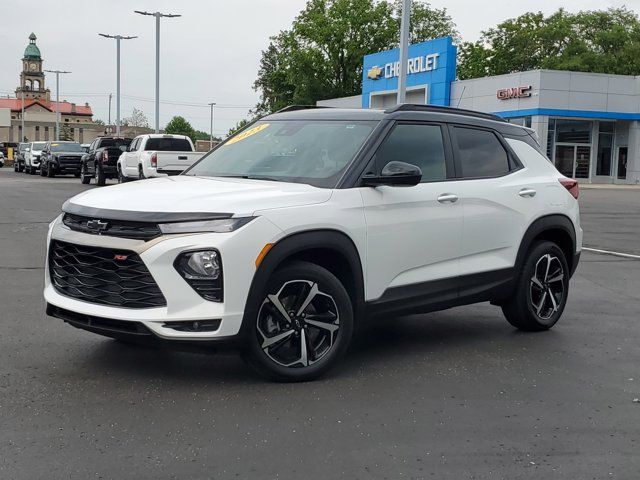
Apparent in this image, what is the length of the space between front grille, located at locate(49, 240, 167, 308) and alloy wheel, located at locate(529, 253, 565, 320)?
3.38 meters

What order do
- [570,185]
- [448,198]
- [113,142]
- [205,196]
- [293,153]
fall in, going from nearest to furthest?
1. [205,196]
2. [293,153]
3. [448,198]
4. [570,185]
5. [113,142]

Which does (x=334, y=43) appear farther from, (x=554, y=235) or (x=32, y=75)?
(x=32, y=75)

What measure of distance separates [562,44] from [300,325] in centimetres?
6977

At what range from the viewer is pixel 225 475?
3533 mm

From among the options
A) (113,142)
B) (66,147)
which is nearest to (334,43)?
(66,147)

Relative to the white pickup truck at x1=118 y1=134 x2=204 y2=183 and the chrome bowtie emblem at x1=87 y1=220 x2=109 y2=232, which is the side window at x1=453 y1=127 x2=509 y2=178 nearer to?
the chrome bowtie emblem at x1=87 y1=220 x2=109 y2=232

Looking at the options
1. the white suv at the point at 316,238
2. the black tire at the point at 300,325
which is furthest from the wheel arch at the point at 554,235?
the black tire at the point at 300,325

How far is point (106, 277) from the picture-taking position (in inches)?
182

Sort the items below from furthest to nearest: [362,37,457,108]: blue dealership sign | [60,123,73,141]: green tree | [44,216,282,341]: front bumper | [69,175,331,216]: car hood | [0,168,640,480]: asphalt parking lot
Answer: [60,123,73,141]: green tree → [362,37,457,108]: blue dealership sign → [69,175,331,216]: car hood → [44,216,282,341]: front bumper → [0,168,640,480]: asphalt parking lot

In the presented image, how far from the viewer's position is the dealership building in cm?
4259

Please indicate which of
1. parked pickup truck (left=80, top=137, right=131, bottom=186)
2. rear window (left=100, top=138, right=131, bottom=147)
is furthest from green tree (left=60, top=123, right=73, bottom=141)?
rear window (left=100, top=138, right=131, bottom=147)

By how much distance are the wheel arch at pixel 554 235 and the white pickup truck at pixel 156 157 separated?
16759mm

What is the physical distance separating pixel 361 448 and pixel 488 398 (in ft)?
3.87

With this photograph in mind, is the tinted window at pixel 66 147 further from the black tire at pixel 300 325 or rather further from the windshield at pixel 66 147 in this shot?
the black tire at pixel 300 325
